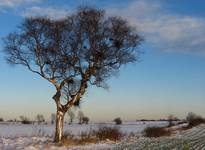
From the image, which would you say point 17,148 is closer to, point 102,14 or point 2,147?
point 2,147

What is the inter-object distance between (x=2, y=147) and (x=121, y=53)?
10218 mm

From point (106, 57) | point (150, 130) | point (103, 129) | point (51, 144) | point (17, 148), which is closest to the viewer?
point (17, 148)

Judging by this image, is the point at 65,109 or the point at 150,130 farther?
the point at 150,130

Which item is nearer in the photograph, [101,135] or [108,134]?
[101,135]

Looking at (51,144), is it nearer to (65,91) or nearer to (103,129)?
(65,91)

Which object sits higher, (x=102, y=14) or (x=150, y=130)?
(x=102, y=14)

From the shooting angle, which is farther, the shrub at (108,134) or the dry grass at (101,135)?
the shrub at (108,134)

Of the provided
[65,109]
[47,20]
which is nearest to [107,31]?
[47,20]

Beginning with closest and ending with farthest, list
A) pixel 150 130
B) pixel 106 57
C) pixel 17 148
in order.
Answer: pixel 17 148 < pixel 106 57 < pixel 150 130

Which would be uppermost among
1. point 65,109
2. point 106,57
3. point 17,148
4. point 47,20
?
point 47,20

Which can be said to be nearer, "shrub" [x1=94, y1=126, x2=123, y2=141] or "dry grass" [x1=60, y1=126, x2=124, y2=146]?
"dry grass" [x1=60, y1=126, x2=124, y2=146]

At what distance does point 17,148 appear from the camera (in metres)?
26.1

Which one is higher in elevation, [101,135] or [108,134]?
[108,134]

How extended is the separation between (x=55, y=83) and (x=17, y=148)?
19.9 feet
